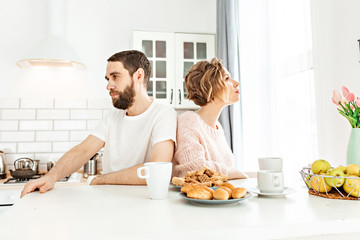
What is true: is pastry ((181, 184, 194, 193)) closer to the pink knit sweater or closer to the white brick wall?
the pink knit sweater

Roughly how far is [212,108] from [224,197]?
79cm

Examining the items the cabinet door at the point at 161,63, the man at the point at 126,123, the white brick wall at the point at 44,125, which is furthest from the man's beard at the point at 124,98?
the white brick wall at the point at 44,125

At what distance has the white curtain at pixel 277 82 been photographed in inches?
83.4

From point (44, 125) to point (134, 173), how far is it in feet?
7.12

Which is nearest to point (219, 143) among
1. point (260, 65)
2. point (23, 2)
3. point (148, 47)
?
point (260, 65)

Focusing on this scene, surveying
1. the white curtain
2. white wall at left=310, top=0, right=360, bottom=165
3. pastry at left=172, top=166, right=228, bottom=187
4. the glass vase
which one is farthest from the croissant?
the white curtain

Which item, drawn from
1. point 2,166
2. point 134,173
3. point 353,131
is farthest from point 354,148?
point 2,166

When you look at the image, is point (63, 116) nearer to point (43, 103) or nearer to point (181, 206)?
point (43, 103)

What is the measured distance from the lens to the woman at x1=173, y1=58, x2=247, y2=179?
4.32 ft

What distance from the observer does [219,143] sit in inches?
58.9

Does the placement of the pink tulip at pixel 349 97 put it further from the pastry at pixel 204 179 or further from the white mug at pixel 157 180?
the white mug at pixel 157 180

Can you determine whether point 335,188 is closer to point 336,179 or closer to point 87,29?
point 336,179

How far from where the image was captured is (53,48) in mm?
2629

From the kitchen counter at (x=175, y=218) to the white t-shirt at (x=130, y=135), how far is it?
636 millimetres
